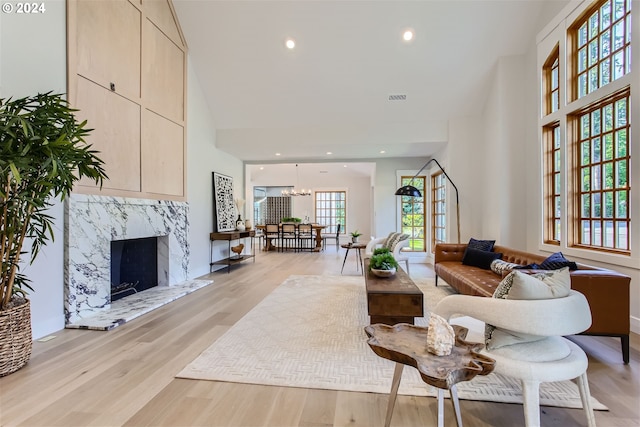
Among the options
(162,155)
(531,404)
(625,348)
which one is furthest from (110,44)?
(625,348)

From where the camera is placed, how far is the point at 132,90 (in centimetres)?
410

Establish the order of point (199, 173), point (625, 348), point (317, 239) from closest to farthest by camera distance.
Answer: point (625, 348)
point (199, 173)
point (317, 239)

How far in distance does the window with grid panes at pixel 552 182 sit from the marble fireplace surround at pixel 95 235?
5.83 meters

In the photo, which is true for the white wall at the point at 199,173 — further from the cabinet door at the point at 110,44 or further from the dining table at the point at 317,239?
the dining table at the point at 317,239

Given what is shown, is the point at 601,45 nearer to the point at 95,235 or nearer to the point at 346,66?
the point at 346,66

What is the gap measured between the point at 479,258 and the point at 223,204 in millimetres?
5060

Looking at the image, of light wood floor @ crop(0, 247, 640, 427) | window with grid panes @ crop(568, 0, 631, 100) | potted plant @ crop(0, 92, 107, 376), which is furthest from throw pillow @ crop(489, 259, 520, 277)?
potted plant @ crop(0, 92, 107, 376)

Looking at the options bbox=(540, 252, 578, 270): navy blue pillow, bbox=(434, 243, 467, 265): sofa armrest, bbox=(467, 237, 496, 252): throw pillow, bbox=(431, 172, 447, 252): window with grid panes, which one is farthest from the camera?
bbox=(431, 172, 447, 252): window with grid panes

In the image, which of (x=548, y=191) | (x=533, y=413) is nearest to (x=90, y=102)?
(x=533, y=413)

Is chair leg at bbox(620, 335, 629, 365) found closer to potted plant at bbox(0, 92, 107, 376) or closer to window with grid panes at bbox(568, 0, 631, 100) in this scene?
window with grid panes at bbox(568, 0, 631, 100)

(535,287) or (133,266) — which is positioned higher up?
(535,287)

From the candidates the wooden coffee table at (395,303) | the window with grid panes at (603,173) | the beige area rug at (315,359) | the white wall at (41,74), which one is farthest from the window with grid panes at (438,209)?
the white wall at (41,74)

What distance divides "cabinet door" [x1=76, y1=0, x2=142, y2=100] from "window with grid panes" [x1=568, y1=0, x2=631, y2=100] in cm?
579

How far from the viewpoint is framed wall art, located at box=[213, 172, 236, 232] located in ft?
21.1
